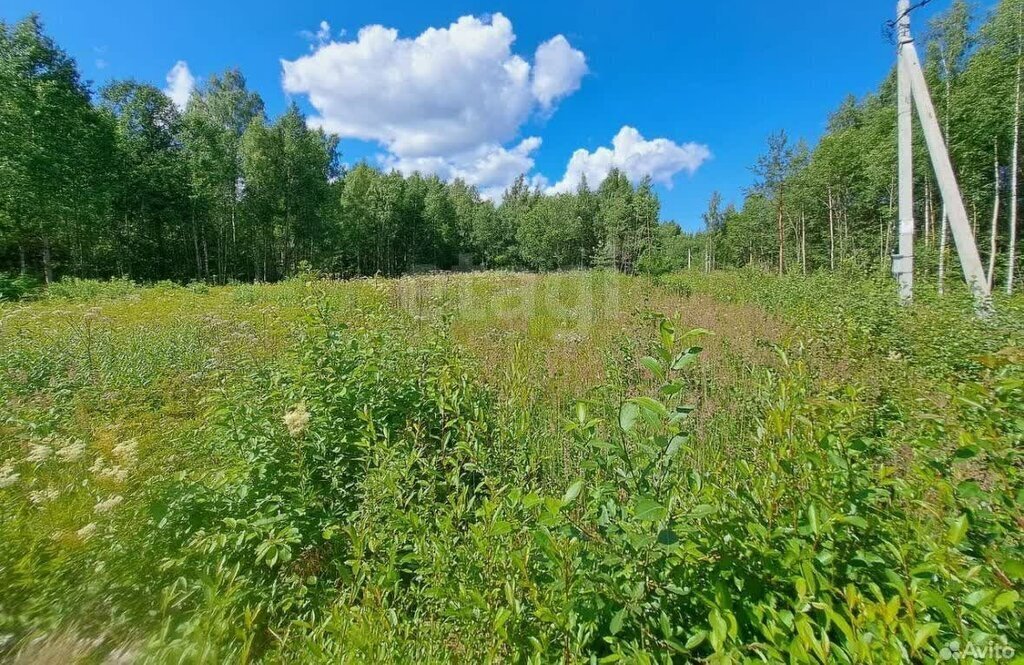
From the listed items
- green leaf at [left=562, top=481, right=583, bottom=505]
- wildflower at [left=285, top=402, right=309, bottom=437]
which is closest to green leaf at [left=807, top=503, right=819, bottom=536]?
green leaf at [left=562, top=481, right=583, bottom=505]

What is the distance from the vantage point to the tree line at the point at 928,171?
15.6 meters

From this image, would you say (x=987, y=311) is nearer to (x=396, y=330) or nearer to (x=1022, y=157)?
(x=396, y=330)

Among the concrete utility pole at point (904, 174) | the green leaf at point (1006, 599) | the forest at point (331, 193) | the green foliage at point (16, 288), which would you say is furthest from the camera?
the forest at point (331, 193)

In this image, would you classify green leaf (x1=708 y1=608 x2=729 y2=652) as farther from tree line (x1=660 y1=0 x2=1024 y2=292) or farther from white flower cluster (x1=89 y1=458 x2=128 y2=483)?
tree line (x1=660 y1=0 x2=1024 y2=292)

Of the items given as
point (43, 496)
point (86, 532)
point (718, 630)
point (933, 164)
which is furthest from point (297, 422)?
point (933, 164)

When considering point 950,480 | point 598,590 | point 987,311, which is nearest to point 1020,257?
point 987,311

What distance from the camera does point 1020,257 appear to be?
1744cm

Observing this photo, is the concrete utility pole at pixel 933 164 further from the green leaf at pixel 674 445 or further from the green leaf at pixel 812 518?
the green leaf at pixel 674 445

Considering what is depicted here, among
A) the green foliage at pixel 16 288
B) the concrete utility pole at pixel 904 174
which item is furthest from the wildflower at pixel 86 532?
Result: the green foliage at pixel 16 288

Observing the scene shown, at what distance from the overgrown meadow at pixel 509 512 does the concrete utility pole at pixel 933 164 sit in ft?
10.1

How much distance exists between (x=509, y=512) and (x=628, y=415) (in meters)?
0.84

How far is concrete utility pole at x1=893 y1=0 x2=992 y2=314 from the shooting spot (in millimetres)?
6727

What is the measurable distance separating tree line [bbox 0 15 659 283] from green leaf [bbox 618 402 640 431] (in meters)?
13.4

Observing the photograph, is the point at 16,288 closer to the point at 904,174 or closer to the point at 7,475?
the point at 7,475
